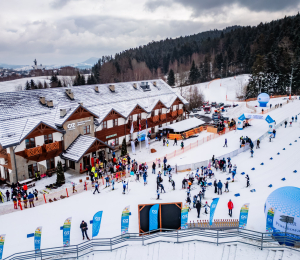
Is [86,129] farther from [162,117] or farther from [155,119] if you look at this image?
[162,117]

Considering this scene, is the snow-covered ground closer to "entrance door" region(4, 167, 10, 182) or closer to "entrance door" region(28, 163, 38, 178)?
"entrance door" region(28, 163, 38, 178)

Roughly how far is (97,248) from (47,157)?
53.4 ft

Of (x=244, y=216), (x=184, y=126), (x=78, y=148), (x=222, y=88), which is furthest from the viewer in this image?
(x=222, y=88)

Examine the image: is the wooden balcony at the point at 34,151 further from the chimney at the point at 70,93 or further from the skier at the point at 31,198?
the chimney at the point at 70,93

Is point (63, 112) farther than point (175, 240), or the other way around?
point (63, 112)

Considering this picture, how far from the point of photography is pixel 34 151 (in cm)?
2605

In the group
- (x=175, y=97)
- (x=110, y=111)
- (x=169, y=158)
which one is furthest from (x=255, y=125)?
(x=110, y=111)

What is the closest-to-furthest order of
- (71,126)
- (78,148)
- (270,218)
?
(270,218) < (78,148) < (71,126)

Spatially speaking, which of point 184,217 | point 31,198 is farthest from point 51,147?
point 184,217

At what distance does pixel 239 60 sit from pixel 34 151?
103188 millimetres

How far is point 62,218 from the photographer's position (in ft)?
59.7

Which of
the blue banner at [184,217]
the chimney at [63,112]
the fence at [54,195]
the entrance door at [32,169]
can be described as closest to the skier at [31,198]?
the fence at [54,195]

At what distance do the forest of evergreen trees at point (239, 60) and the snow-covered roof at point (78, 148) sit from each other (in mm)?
60585

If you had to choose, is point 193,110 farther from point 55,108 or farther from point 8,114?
point 8,114
